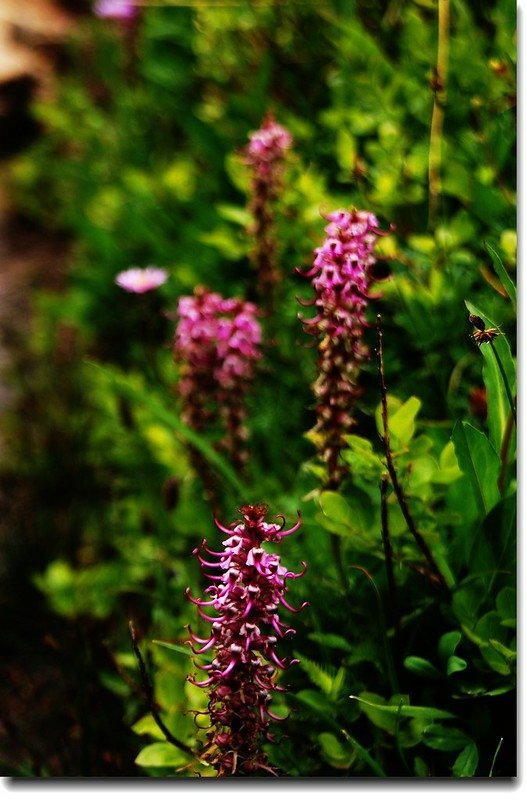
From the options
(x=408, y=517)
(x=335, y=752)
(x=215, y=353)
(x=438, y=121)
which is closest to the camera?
(x=408, y=517)

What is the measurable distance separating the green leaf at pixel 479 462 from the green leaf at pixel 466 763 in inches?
10.3

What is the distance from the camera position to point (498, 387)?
931 mm

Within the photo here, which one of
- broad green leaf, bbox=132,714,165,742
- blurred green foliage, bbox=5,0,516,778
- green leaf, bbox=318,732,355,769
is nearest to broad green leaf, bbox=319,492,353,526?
blurred green foliage, bbox=5,0,516,778

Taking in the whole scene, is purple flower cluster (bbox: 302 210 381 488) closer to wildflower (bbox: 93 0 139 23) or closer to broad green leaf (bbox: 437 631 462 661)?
broad green leaf (bbox: 437 631 462 661)

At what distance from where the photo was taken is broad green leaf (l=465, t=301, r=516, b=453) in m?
0.90

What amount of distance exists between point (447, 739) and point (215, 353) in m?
0.57

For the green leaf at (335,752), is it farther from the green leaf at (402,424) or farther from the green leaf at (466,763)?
the green leaf at (402,424)

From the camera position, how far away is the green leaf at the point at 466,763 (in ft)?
2.93

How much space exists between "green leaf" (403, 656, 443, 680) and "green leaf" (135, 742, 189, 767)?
30 centimetres

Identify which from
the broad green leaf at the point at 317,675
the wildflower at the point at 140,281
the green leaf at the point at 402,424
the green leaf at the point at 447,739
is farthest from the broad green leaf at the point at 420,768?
the wildflower at the point at 140,281

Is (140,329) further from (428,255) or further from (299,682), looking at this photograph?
(299,682)

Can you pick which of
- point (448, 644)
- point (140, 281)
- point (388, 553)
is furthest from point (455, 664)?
point (140, 281)

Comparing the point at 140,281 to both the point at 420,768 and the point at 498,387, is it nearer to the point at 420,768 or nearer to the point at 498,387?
the point at 498,387

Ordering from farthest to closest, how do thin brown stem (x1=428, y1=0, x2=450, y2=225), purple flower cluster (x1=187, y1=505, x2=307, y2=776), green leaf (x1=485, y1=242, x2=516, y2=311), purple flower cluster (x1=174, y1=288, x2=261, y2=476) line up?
thin brown stem (x1=428, y1=0, x2=450, y2=225)
purple flower cluster (x1=174, y1=288, x2=261, y2=476)
green leaf (x1=485, y1=242, x2=516, y2=311)
purple flower cluster (x1=187, y1=505, x2=307, y2=776)
